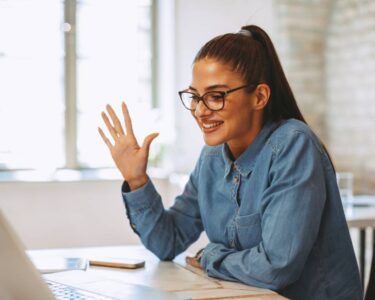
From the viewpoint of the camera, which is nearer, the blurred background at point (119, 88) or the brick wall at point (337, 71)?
the blurred background at point (119, 88)

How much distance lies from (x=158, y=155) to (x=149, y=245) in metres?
2.55

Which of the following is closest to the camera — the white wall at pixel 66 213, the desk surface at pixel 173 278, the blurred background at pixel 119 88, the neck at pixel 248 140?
the desk surface at pixel 173 278

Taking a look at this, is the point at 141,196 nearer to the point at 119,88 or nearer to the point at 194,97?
the point at 194,97

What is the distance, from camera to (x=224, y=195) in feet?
5.13

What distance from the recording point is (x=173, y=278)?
4.58 ft

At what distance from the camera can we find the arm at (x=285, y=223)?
1325 millimetres

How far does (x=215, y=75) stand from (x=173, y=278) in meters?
0.46

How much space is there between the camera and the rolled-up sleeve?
1.64 metres

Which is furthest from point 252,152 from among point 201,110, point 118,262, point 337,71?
point 337,71

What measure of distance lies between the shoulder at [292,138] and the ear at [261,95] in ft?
0.24

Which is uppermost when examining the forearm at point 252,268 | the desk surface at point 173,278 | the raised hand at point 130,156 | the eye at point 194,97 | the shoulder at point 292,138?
the eye at point 194,97

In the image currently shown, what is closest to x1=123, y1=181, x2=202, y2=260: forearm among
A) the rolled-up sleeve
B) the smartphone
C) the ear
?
the rolled-up sleeve

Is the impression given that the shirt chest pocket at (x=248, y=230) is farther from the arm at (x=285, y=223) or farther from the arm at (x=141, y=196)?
the arm at (x=141, y=196)

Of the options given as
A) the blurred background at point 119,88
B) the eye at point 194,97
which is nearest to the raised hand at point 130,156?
the eye at point 194,97
